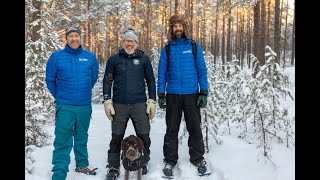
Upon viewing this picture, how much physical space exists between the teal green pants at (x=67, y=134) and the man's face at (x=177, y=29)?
213 cm

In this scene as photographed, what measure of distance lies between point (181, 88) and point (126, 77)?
1044 mm

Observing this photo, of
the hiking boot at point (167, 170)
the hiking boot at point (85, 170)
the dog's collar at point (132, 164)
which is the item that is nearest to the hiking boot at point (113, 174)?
the hiking boot at point (85, 170)

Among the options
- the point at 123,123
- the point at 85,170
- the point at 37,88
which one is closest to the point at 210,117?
the point at 123,123

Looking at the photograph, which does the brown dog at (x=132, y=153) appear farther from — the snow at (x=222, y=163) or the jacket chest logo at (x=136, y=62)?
the jacket chest logo at (x=136, y=62)

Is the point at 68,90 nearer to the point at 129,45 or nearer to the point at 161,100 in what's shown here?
the point at 129,45

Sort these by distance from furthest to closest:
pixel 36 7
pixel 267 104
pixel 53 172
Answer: pixel 36 7 → pixel 267 104 → pixel 53 172

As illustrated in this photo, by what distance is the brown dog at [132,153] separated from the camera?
475 cm
